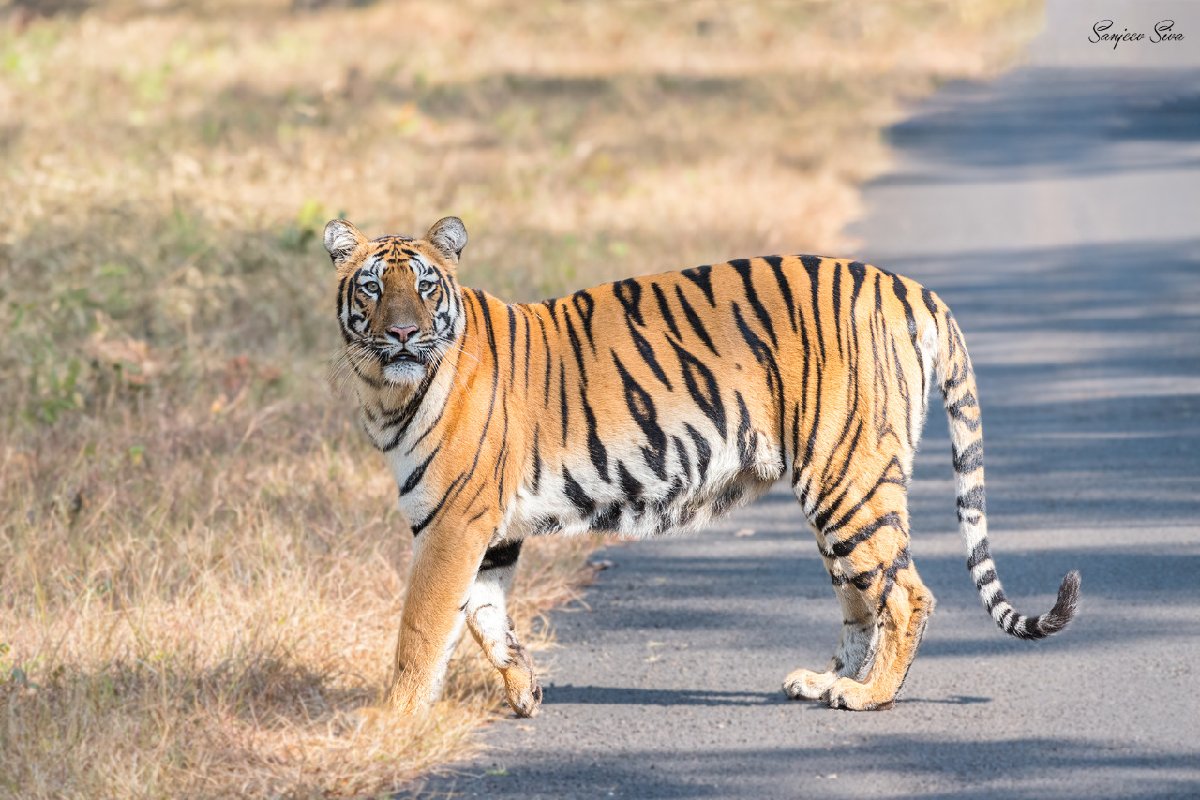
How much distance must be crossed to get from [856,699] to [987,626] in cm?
104

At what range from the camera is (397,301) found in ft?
Answer: 16.6

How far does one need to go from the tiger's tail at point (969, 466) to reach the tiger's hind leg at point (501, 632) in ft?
4.60

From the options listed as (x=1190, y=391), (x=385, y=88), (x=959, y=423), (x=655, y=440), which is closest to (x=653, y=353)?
(x=655, y=440)

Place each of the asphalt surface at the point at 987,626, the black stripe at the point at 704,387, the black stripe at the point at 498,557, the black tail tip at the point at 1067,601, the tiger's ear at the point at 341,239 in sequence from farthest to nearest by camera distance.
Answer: the black stripe at the point at 498,557
the black stripe at the point at 704,387
the tiger's ear at the point at 341,239
the black tail tip at the point at 1067,601
the asphalt surface at the point at 987,626

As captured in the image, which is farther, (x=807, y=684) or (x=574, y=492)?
(x=807, y=684)

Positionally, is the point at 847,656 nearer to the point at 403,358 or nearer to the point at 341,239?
the point at 403,358

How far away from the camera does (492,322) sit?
213 inches

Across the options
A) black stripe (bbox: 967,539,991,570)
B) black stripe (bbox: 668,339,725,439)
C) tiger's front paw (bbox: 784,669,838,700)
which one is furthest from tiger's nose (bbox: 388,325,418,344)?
black stripe (bbox: 967,539,991,570)

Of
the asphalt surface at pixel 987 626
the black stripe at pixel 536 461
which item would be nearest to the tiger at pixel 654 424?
the black stripe at pixel 536 461

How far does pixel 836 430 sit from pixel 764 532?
7.26 ft

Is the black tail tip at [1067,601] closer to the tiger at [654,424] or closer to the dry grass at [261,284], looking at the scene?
the tiger at [654,424]

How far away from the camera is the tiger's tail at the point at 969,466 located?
204 inches

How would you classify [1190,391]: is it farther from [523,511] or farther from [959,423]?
[523,511]

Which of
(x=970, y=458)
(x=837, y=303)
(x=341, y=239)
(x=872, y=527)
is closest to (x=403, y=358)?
(x=341, y=239)
